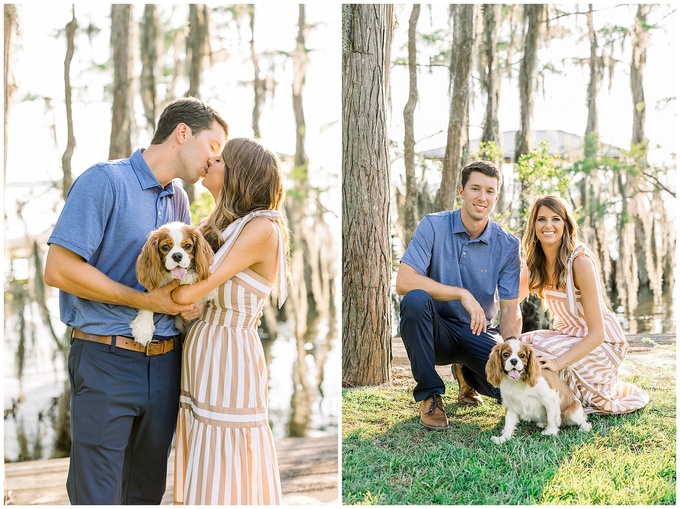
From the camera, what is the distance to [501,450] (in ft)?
9.03

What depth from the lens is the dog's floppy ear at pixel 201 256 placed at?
2127 mm

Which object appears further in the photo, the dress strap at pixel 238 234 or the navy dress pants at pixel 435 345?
the navy dress pants at pixel 435 345

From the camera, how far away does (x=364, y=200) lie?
3.24 m

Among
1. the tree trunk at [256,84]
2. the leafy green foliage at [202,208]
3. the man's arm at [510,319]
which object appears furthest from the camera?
the tree trunk at [256,84]

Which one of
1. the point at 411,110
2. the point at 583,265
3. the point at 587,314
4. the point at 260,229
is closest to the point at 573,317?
the point at 587,314

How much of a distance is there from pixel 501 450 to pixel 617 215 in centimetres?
434

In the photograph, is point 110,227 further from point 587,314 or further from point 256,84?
point 256,84

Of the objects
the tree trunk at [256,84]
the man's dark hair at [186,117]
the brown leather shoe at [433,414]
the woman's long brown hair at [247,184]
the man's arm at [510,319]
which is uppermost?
the tree trunk at [256,84]

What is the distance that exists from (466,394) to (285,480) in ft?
3.83

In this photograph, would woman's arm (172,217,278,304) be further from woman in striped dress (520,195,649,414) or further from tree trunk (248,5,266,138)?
tree trunk (248,5,266,138)

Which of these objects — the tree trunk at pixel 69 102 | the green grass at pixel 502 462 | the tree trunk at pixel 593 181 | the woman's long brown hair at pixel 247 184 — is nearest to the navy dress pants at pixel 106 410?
the woman's long brown hair at pixel 247 184

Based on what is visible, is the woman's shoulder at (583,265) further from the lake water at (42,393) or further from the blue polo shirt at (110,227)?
the lake water at (42,393)

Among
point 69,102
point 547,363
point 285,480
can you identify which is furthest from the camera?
point 69,102

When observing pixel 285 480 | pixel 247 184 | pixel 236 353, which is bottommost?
pixel 285 480
